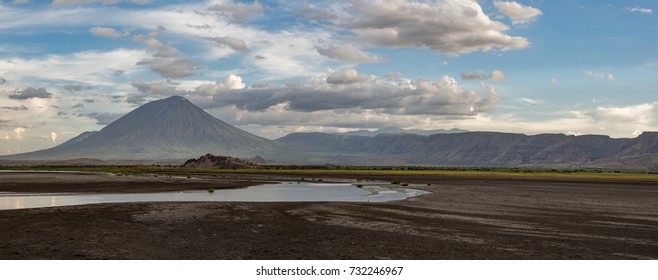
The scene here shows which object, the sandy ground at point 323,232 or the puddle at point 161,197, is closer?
the sandy ground at point 323,232

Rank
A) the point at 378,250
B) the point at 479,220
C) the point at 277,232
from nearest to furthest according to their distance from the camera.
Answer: the point at 378,250, the point at 277,232, the point at 479,220

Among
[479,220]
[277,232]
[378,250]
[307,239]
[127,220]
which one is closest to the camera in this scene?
[378,250]

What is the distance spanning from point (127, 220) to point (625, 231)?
2075 centimetres

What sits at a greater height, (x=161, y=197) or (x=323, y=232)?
(x=323, y=232)

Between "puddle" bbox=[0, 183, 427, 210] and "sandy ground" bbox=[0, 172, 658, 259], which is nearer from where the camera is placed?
"sandy ground" bbox=[0, 172, 658, 259]

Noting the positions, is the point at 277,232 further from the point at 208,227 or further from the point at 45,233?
the point at 45,233

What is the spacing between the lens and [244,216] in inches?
1120

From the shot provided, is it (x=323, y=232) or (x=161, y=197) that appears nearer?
(x=323, y=232)

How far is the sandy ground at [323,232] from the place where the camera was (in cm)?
1783

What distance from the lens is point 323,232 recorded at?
74.0 feet

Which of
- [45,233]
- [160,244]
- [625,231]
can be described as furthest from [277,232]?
[625,231]

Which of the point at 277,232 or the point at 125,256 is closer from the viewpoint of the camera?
the point at 125,256

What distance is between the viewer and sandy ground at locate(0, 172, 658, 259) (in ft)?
58.5

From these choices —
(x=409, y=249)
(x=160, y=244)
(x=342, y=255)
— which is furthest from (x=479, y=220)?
(x=160, y=244)
